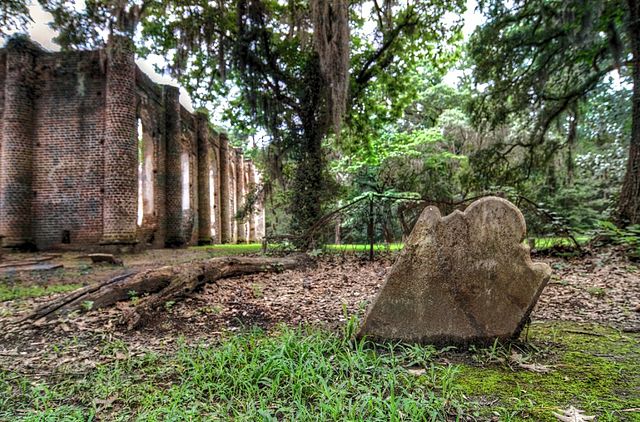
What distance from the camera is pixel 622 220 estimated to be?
718 cm

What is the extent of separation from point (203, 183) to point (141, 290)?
1493cm

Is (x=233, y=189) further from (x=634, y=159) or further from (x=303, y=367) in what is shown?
(x=303, y=367)

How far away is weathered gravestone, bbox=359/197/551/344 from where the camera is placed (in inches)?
103

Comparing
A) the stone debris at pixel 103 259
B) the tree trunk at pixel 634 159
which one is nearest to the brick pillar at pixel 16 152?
the stone debris at pixel 103 259

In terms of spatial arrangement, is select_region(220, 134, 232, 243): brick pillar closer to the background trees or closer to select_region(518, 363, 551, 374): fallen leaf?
the background trees

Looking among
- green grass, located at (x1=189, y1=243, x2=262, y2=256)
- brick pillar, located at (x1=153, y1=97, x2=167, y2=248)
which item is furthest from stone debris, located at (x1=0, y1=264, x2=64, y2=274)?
brick pillar, located at (x1=153, y1=97, x2=167, y2=248)

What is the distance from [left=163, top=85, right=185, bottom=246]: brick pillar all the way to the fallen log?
10.3 m

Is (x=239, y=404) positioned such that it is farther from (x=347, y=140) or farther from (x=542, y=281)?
(x=347, y=140)

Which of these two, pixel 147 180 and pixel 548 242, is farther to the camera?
pixel 147 180

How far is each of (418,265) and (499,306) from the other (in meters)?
0.64

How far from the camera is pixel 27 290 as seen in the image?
5.36 metres

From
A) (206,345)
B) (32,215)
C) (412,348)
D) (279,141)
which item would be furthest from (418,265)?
(32,215)

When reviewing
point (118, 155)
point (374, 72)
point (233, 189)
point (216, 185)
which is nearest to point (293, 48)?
point (374, 72)

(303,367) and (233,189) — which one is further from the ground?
(233,189)
